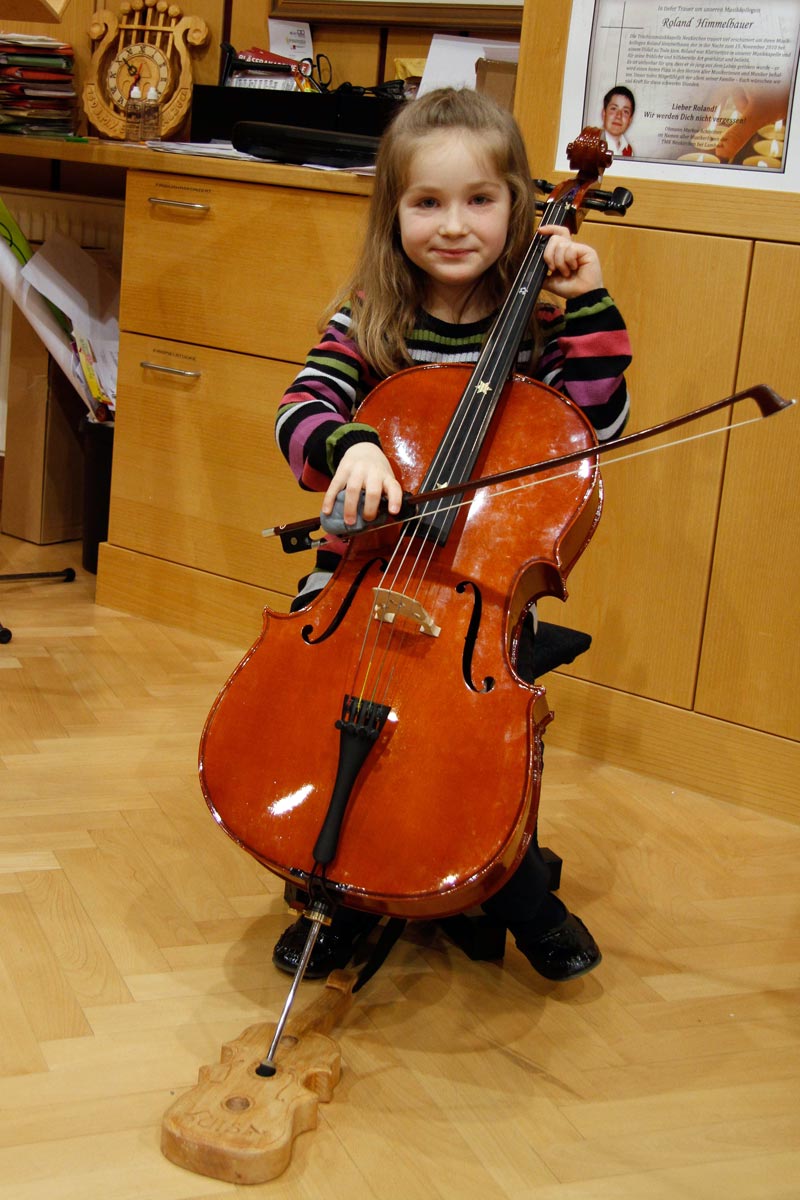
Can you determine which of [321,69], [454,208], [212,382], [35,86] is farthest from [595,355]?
[35,86]

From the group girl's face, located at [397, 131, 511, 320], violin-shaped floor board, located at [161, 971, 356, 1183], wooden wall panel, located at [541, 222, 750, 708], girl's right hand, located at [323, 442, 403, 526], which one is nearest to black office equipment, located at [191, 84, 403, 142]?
wooden wall panel, located at [541, 222, 750, 708]

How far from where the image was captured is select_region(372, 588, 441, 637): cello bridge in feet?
3.92

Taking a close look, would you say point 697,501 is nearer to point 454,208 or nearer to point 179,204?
point 454,208

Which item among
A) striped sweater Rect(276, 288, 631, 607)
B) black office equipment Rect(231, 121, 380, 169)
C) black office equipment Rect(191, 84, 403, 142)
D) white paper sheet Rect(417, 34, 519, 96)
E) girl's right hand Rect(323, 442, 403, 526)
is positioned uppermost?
white paper sheet Rect(417, 34, 519, 96)

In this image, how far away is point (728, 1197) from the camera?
3.72 ft

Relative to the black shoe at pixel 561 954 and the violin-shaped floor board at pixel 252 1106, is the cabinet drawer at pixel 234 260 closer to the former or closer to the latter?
the black shoe at pixel 561 954

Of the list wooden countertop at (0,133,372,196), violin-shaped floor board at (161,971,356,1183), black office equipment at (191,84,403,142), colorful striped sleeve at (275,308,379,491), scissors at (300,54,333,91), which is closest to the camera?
violin-shaped floor board at (161,971,356,1183)

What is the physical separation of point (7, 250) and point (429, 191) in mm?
1276

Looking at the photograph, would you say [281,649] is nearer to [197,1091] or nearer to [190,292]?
[197,1091]

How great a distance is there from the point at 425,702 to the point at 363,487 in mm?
203

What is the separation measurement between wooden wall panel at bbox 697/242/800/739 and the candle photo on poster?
16 cm

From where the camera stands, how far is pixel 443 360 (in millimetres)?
1472

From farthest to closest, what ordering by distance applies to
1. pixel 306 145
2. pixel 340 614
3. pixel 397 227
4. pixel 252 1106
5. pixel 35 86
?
1. pixel 35 86
2. pixel 306 145
3. pixel 397 227
4. pixel 340 614
5. pixel 252 1106

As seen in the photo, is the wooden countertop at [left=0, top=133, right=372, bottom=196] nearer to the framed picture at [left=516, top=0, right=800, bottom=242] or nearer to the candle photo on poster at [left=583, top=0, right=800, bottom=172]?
the framed picture at [left=516, top=0, right=800, bottom=242]
